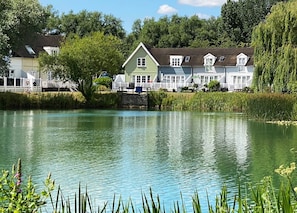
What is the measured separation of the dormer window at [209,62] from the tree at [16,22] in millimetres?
18196

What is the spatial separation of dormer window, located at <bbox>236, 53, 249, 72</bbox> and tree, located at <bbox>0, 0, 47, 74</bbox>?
1917 centimetres

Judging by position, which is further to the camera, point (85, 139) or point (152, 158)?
point (85, 139)

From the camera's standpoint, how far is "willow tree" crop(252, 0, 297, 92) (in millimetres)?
28688

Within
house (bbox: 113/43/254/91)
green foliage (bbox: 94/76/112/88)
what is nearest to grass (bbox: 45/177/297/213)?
green foliage (bbox: 94/76/112/88)

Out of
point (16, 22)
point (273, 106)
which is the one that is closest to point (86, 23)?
point (16, 22)

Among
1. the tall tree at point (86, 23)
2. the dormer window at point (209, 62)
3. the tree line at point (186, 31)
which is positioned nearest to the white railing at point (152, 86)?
the tree line at point (186, 31)

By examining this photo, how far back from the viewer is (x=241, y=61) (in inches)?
2078

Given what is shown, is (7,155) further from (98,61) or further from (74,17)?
(74,17)

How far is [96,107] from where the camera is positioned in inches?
1708

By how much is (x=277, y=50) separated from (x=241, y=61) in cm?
2345

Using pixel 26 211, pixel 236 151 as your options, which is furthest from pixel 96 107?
pixel 26 211

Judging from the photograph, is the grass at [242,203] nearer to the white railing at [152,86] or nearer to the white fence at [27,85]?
the white fence at [27,85]

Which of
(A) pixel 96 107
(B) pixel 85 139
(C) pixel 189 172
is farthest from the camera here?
(A) pixel 96 107

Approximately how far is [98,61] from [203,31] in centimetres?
3483
